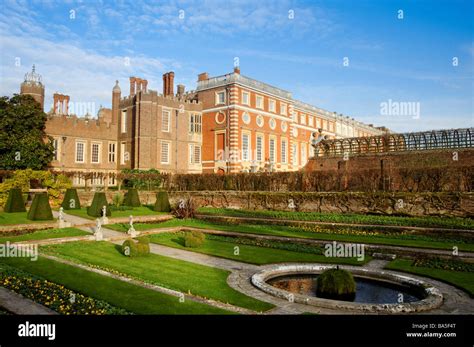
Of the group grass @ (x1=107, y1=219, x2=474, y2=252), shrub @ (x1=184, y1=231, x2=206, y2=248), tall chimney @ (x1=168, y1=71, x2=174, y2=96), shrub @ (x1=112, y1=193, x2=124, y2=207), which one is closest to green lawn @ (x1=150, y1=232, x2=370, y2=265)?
shrub @ (x1=184, y1=231, x2=206, y2=248)

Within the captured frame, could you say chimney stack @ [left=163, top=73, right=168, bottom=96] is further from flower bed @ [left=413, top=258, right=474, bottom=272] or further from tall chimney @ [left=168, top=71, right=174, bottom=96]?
flower bed @ [left=413, top=258, right=474, bottom=272]

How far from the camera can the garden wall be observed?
21.0 meters

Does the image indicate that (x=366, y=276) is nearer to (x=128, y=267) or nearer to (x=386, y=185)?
(x=128, y=267)

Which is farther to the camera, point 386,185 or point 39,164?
point 39,164

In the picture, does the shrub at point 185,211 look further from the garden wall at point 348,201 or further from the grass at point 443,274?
the grass at point 443,274

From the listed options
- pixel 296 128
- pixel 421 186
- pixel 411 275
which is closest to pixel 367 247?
pixel 411 275

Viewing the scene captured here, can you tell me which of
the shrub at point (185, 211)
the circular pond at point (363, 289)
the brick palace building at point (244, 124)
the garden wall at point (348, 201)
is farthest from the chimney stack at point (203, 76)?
the circular pond at point (363, 289)

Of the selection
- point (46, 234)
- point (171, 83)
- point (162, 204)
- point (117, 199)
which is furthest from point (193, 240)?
point (171, 83)

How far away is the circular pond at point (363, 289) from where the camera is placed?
8188 mm

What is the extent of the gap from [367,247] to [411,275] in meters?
3.84

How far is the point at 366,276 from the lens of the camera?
11484 millimetres

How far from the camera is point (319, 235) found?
60.6 feet

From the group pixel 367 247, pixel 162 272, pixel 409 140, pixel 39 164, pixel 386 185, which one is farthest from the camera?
pixel 39 164
